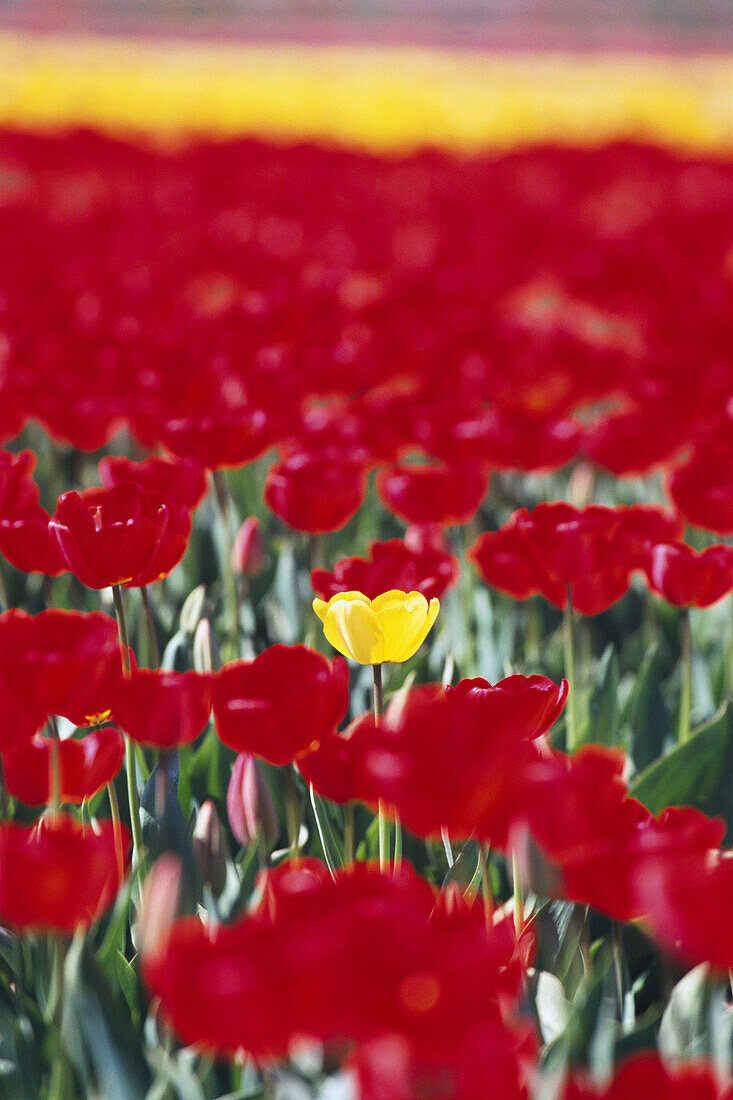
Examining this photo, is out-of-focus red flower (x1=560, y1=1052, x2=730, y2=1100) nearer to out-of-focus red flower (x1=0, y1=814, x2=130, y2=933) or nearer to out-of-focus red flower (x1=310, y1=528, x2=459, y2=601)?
out-of-focus red flower (x1=0, y1=814, x2=130, y2=933)

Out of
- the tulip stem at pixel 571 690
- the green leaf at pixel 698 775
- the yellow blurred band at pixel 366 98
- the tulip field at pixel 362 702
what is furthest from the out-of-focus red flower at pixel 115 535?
the yellow blurred band at pixel 366 98

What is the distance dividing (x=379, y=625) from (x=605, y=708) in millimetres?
493

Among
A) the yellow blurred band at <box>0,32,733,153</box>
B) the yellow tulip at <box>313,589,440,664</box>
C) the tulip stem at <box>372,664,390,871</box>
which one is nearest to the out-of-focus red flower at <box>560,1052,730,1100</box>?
the tulip stem at <box>372,664,390,871</box>

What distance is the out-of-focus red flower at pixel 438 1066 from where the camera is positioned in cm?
51

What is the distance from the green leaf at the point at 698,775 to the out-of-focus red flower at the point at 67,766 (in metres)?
0.52

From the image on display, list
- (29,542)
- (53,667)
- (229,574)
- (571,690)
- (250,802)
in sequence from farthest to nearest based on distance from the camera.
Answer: (229,574)
(571,690)
(29,542)
(250,802)
(53,667)

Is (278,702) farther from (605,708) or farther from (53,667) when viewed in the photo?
(605,708)

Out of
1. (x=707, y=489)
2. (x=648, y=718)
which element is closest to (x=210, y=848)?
(x=648, y=718)

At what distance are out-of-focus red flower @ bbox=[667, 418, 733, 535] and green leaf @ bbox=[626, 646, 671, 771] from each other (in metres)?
0.15

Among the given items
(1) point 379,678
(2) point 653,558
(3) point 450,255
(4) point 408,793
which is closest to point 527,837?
(4) point 408,793

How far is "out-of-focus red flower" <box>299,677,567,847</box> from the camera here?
0.67m

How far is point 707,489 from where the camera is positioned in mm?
1356

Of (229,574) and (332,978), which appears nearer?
(332,978)

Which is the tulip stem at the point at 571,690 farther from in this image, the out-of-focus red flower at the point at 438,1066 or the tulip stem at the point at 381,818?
the out-of-focus red flower at the point at 438,1066
